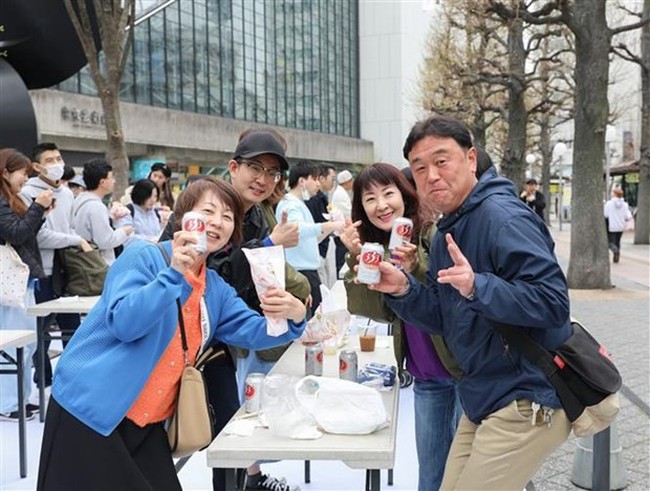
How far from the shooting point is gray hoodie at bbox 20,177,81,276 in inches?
209

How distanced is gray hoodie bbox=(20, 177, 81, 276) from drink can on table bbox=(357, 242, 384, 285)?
377 cm

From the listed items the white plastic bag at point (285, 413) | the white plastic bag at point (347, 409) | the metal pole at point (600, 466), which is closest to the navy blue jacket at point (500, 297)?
the white plastic bag at point (347, 409)

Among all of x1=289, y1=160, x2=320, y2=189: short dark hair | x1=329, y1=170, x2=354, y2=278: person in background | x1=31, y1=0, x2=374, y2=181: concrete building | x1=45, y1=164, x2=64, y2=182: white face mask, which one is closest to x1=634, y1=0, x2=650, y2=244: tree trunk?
x1=329, y1=170, x2=354, y2=278: person in background

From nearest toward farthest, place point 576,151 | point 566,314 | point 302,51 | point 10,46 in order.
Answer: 1. point 566,314
2. point 10,46
3. point 576,151
4. point 302,51

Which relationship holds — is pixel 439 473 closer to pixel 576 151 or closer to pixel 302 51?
pixel 576 151

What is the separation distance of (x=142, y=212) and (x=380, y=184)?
16.0 feet

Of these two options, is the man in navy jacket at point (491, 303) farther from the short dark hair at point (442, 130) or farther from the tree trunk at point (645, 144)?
the tree trunk at point (645, 144)

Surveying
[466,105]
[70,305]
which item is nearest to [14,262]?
[70,305]

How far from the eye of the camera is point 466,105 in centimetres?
2050

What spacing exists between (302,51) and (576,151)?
103 feet

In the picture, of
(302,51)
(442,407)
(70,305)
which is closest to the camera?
(442,407)

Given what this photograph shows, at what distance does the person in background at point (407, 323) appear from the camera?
2889mm

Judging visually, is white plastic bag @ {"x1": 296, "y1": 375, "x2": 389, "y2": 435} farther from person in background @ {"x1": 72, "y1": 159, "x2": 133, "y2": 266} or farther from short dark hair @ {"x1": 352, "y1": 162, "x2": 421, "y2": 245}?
person in background @ {"x1": 72, "y1": 159, "x2": 133, "y2": 266}

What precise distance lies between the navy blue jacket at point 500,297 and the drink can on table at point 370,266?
0.75 feet
